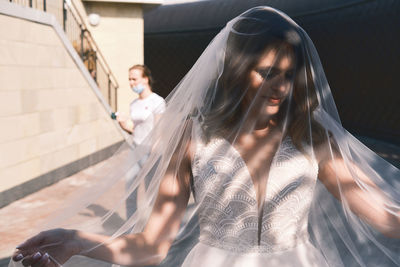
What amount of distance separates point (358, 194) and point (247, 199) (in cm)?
40

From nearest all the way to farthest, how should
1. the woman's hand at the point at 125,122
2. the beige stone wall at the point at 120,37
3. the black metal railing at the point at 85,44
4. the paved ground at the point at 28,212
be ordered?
the paved ground at the point at 28,212 → the woman's hand at the point at 125,122 → the black metal railing at the point at 85,44 → the beige stone wall at the point at 120,37

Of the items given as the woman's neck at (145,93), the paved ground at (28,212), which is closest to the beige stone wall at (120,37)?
the paved ground at (28,212)

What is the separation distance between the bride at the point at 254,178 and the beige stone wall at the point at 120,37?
367 inches

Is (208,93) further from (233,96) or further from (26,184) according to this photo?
(26,184)

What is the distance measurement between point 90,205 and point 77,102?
6002mm

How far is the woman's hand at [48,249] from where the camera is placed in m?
1.22

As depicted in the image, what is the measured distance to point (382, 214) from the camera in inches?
57.5

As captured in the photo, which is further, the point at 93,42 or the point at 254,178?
the point at 93,42

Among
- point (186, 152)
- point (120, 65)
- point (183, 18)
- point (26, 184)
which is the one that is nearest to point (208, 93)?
point (186, 152)

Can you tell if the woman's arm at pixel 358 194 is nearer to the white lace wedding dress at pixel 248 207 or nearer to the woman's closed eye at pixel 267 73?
the white lace wedding dress at pixel 248 207

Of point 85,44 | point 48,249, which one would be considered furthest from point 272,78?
point 85,44

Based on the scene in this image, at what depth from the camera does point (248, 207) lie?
4.74 ft

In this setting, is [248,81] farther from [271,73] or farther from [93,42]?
[93,42]

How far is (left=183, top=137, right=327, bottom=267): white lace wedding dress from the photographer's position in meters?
1.45
